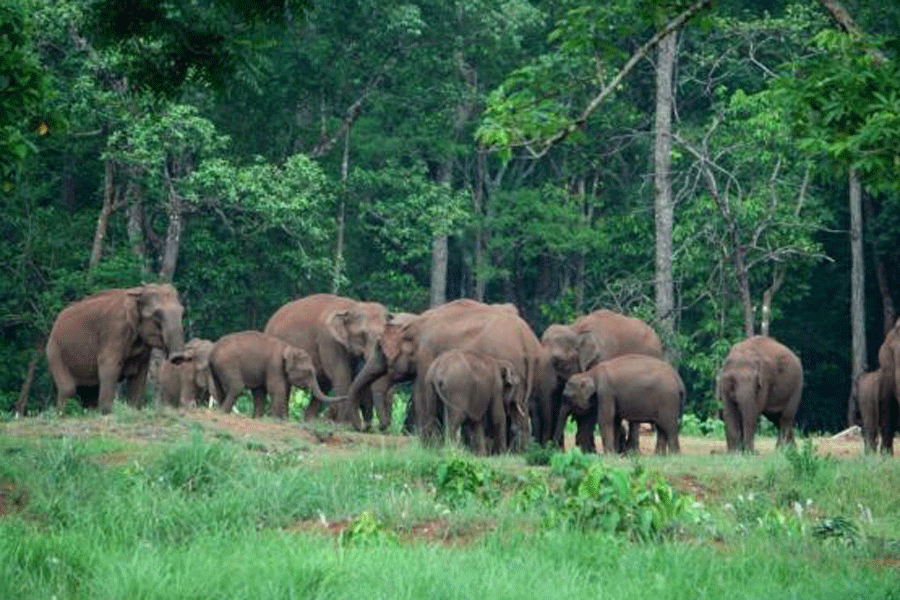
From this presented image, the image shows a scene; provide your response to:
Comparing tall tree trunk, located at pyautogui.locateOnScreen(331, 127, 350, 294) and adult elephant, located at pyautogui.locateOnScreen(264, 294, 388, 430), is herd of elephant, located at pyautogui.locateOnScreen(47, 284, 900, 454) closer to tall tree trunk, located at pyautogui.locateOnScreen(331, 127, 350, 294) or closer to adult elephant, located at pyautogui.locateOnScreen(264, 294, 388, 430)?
adult elephant, located at pyautogui.locateOnScreen(264, 294, 388, 430)

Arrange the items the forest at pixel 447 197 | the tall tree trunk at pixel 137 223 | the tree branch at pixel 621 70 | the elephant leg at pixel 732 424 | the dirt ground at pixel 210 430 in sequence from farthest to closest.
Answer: the tall tree trunk at pixel 137 223
the forest at pixel 447 197
the elephant leg at pixel 732 424
the dirt ground at pixel 210 430
the tree branch at pixel 621 70

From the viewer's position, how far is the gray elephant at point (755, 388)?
24703 millimetres

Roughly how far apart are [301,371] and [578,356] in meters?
3.42

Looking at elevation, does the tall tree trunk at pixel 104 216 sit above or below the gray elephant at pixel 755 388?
above

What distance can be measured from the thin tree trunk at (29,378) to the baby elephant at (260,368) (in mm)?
5820

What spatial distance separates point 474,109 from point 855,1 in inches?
340

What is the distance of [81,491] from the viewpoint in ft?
50.3

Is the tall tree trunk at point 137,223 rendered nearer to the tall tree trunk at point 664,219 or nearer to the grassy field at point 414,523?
the tall tree trunk at point 664,219

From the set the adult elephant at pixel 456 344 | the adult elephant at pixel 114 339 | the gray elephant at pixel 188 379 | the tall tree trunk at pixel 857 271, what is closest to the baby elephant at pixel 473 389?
the adult elephant at pixel 456 344

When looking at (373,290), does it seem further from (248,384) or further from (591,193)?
(248,384)

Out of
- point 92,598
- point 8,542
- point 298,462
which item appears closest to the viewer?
point 92,598

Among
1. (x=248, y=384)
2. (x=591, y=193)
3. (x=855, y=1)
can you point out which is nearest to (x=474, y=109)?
(x=591, y=193)

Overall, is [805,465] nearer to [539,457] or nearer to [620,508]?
[539,457]

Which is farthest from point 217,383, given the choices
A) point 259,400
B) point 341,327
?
point 341,327
